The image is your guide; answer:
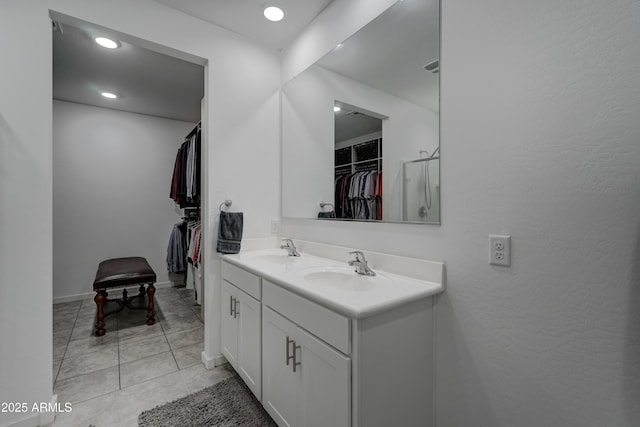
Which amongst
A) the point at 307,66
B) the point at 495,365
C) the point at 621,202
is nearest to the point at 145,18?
the point at 307,66

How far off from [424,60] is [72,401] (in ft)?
8.91

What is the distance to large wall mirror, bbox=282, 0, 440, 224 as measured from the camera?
4.32 ft

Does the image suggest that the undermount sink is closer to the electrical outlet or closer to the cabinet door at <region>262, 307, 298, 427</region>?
the cabinet door at <region>262, 307, 298, 427</region>

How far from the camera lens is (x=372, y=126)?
1.61 m

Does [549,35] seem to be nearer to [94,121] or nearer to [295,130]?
[295,130]

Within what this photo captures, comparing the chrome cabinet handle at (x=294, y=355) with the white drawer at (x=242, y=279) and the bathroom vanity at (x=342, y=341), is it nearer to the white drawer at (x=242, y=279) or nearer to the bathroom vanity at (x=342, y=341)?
the bathroom vanity at (x=342, y=341)

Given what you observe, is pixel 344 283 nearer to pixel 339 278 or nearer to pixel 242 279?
pixel 339 278

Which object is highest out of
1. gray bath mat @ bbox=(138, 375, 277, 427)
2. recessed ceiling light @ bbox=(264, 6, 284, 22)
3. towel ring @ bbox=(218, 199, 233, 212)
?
recessed ceiling light @ bbox=(264, 6, 284, 22)

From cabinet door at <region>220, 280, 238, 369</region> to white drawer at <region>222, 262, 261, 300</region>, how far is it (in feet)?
0.17

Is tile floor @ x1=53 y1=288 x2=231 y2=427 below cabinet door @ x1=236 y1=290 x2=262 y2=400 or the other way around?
below

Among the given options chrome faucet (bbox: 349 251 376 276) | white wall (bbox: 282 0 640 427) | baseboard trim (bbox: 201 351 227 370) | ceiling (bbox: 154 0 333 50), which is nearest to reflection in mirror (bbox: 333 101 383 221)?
chrome faucet (bbox: 349 251 376 276)

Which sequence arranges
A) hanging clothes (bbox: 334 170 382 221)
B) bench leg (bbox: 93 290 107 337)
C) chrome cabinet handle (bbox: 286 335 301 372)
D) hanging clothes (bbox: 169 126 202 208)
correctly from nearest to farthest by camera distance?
chrome cabinet handle (bbox: 286 335 301 372) < hanging clothes (bbox: 334 170 382 221) < bench leg (bbox: 93 290 107 337) < hanging clothes (bbox: 169 126 202 208)

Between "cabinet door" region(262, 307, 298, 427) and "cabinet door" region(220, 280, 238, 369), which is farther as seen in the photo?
"cabinet door" region(220, 280, 238, 369)

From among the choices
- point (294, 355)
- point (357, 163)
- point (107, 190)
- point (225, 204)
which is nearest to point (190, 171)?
point (225, 204)
